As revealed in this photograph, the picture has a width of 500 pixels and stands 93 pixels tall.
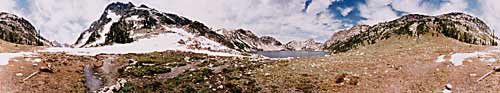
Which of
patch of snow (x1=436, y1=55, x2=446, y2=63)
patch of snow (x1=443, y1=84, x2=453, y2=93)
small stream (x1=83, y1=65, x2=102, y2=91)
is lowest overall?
patch of snow (x1=443, y1=84, x2=453, y2=93)

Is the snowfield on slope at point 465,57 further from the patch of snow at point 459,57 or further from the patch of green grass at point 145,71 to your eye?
the patch of green grass at point 145,71

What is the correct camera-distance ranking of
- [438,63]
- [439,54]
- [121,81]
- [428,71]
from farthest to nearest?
[439,54] → [121,81] → [438,63] → [428,71]

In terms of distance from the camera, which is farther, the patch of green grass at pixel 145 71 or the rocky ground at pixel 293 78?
the patch of green grass at pixel 145 71

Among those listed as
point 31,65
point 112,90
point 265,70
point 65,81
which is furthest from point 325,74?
point 31,65

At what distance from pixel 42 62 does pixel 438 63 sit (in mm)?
38317

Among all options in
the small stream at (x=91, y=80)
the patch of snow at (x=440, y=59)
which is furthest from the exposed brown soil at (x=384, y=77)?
the small stream at (x=91, y=80)

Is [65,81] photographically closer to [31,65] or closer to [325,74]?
[31,65]

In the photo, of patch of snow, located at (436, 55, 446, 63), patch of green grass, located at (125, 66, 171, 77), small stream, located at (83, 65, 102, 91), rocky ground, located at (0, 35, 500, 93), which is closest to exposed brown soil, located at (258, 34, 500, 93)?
rocky ground, located at (0, 35, 500, 93)

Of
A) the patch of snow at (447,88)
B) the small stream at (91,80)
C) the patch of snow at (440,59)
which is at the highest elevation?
the patch of snow at (440,59)

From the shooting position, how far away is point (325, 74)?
117ft

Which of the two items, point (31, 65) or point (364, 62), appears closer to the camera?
point (364, 62)

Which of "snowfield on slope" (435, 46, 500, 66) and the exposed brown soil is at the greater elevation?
"snowfield on slope" (435, 46, 500, 66)

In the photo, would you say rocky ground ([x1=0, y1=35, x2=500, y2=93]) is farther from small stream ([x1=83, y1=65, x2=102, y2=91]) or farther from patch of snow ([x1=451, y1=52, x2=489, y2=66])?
patch of snow ([x1=451, y1=52, x2=489, y2=66])

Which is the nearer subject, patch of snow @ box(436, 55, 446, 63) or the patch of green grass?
patch of snow @ box(436, 55, 446, 63)
